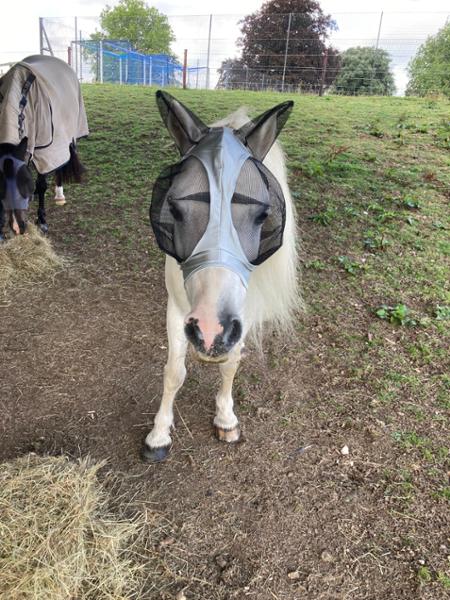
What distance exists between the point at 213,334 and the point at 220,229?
0.39 m

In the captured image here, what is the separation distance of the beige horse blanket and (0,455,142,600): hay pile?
3.06 metres

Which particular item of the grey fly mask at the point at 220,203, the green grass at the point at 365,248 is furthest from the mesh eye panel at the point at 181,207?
the green grass at the point at 365,248

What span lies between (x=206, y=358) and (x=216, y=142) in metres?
0.85

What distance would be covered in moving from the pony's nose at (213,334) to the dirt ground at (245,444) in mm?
1136

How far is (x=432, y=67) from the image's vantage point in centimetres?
1819

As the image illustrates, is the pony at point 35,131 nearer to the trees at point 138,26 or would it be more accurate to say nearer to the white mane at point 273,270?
the white mane at point 273,270

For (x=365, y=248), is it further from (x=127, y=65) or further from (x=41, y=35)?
(x=127, y=65)

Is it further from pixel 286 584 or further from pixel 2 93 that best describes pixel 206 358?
pixel 2 93

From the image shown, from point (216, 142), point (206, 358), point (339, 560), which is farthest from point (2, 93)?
point (339, 560)

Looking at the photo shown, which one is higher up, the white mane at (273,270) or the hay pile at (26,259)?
the white mane at (273,270)

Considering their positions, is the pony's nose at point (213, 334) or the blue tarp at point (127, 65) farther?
the blue tarp at point (127, 65)

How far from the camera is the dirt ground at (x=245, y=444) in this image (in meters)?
2.01

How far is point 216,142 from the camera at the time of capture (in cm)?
177

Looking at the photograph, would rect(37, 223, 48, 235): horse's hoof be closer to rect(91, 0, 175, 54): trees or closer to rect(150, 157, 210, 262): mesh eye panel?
rect(150, 157, 210, 262): mesh eye panel
